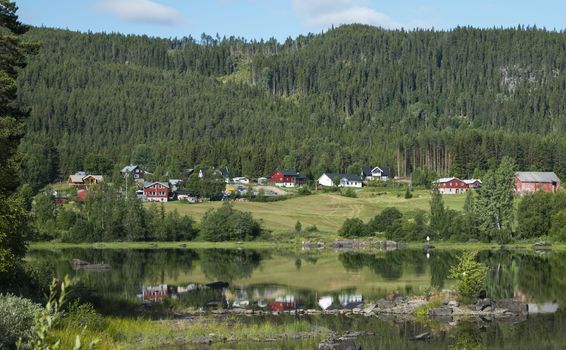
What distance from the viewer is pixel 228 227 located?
121188 millimetres

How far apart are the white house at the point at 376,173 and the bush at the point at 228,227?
78094 mm

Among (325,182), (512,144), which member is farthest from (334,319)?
(512,144)

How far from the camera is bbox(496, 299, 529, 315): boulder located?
5321 centimetres

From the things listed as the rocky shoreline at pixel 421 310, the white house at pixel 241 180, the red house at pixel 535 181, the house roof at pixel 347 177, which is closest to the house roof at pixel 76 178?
the white house at pixel 241 180

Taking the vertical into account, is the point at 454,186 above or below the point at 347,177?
below

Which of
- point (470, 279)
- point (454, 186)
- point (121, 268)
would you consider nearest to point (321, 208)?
point (454, 186)

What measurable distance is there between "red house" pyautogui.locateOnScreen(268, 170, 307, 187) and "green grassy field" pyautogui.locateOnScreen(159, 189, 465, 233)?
26.9 meters

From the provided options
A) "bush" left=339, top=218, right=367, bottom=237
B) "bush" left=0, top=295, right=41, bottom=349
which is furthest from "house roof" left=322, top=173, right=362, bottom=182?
"bush" left=0, top=295, right=41, bottom=349

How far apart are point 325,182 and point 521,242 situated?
79119mm

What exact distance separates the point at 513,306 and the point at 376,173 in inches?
5649

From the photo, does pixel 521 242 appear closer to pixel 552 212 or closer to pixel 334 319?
pixel 552 212

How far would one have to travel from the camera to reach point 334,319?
50562mm

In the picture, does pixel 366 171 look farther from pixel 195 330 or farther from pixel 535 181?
pixel 195 330

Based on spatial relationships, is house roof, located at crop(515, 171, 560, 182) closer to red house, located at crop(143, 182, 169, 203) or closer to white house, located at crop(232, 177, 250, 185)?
white house, located at crop(232, 177, 250, 185)
